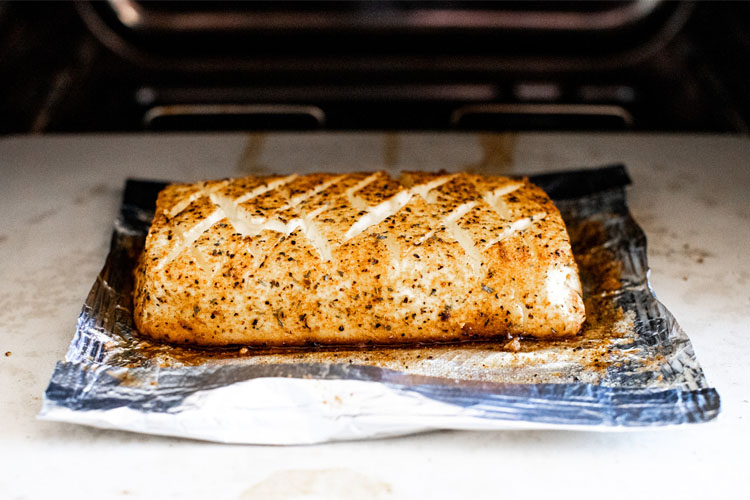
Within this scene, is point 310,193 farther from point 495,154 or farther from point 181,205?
point 495,154

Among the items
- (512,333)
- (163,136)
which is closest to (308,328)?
(512,333)

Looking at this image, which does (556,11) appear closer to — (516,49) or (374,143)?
(516,49)

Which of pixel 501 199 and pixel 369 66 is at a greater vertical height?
pixel 369 66

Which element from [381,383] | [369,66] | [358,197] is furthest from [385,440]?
[369,66]

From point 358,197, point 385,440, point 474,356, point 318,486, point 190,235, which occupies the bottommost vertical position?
point 318,486

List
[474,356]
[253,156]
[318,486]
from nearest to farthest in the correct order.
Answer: [318,486], [474,356], [253,156]

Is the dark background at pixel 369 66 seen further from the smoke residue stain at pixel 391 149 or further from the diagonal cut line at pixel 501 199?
the diagonal cut line at pixel 501 199

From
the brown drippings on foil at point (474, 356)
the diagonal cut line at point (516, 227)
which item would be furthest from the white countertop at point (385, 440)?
the diagonal cut line at point (516, 227)
